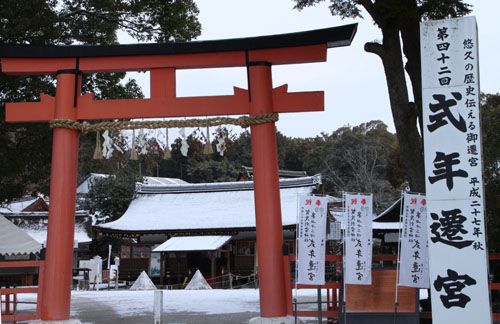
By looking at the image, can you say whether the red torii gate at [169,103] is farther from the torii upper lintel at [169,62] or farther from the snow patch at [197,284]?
the snow patch at [197,284]

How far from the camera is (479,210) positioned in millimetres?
5555

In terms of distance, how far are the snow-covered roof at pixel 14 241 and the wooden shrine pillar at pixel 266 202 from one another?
5.11 meters

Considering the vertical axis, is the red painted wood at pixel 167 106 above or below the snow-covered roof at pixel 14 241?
above

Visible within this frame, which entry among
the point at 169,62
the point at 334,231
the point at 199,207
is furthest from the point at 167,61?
the point at 199,207

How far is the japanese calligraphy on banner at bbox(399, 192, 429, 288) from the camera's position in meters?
6.97

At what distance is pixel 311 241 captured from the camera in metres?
7.57

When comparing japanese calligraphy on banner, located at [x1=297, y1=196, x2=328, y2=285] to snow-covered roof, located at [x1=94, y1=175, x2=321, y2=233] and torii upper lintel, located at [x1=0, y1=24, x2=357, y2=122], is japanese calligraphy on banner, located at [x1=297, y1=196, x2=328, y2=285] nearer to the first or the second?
torii upper lintel, located at [x1=0, y1=24, x2=357, y2=122]

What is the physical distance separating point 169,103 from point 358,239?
11.1ft

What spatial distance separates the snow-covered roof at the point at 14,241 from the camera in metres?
10.3

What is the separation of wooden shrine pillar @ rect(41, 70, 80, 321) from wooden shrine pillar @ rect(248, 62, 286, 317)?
275cm

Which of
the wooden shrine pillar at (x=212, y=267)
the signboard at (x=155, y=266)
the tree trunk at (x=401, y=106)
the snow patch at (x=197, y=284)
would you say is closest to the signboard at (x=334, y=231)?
the wooden shrine pillar at (x=212, y=267)

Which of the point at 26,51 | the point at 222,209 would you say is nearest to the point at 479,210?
the point at 26,51

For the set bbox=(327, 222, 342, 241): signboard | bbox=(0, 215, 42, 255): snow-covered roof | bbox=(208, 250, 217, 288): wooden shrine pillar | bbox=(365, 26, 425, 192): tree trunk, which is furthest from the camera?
bbox=(208, 250, 217, 288): wooden shrine pillar

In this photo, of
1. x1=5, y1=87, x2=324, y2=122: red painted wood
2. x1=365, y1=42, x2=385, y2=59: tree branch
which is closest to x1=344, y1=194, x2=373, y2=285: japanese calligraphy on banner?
x1=5, y1=87, x2=324, y2=122: red painted wood
